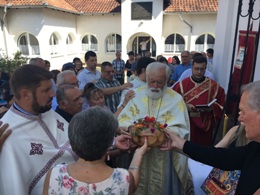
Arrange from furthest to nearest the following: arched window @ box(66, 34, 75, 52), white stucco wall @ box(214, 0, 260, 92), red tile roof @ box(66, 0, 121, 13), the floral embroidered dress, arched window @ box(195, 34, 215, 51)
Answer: arched window @ box(66, 34, 75, 52) → red tile roof @ box(66, 0, 121, 13) → arched window @ box(195, 34, 215, 51) → white stucco wall @ box(214, 0, 260, 92) → the floral embroidered dress

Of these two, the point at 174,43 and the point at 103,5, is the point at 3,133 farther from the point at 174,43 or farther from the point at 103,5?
the point at 103,5

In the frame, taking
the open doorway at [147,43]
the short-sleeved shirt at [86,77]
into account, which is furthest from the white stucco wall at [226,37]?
the open doorway at [147,43]

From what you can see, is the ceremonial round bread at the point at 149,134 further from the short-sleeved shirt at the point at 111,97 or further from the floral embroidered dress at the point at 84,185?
the short-sleeved shirt at the point at 111,97

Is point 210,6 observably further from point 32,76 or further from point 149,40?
point 32,76

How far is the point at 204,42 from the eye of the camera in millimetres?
17734

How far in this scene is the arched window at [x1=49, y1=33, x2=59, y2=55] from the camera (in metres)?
18.1

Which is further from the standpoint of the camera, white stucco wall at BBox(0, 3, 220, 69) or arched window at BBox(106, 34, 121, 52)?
arched window at BBox(106, 34, 121, 52)

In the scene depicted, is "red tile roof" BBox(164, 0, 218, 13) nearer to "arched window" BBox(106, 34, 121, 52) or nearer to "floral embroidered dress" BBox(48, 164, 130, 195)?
"arched window" BBox(106, 34, 121, 52)

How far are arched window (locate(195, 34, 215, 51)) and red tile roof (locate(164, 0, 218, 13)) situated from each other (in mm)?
1980

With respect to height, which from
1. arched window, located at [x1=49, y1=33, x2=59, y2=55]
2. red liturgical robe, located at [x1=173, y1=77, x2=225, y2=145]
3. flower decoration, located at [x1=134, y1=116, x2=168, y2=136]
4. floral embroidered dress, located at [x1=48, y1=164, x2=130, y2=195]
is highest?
arched window, located at [x1=49, y1=33, x2=59, y2=55]

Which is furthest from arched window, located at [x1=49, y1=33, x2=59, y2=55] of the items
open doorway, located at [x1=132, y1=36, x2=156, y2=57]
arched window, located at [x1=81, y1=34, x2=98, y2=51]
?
open doorway, located at [x1=132, y1=36, x2=156, y2=57]

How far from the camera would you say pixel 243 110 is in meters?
1.49

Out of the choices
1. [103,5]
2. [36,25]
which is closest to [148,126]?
[36,25]

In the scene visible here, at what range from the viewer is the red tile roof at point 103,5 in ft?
51.3
